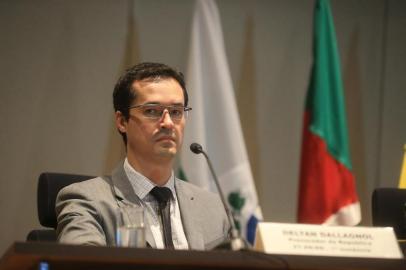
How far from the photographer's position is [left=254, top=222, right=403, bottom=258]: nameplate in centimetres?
192

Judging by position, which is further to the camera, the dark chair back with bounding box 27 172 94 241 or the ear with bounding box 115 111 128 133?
the ear with bounding box 115 111 128 133

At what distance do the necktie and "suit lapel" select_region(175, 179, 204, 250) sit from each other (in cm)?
7

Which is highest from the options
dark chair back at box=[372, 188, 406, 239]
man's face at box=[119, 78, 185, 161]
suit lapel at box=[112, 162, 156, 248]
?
man's face at box=[119, 78, 185, 161]

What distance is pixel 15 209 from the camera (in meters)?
4.33

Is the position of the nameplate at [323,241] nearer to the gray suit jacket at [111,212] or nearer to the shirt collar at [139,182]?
the gray suit jacket at [111,212]

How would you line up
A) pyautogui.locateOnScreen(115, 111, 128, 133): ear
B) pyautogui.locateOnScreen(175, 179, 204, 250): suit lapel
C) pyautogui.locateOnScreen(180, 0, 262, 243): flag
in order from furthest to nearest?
1. pyautogui.locateOnScreen(180, 0, 262, 243): flag
2. pyautogui.locateOnScreen(115, 111, 128, 133): ear
3. pyautogui.locateOnScreen(175, 179, 204, 250): suit lapel

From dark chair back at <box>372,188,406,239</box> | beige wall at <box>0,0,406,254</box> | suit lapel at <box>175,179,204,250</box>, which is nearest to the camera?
suit lapel at <box>175,179,204,250</box>

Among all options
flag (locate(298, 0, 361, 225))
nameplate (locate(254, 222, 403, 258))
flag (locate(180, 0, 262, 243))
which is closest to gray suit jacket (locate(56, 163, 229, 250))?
nameplate (locate(254, 222, 403, 258))

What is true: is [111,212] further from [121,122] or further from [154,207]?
[121,122]

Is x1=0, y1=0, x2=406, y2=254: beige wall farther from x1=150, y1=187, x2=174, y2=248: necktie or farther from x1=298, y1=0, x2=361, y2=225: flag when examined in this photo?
x1=150, y1=187, x2=174, y2=248: necktie

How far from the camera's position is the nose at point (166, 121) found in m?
2.87

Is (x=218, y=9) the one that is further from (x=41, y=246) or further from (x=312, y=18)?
(x=41, y=246)

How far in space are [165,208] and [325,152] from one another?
1.63 metres

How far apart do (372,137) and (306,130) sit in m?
0.82
